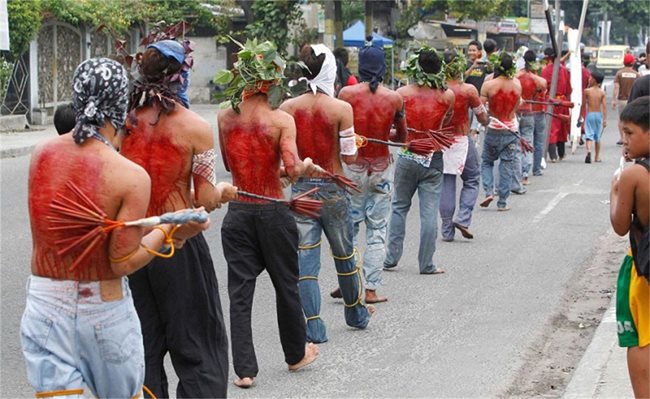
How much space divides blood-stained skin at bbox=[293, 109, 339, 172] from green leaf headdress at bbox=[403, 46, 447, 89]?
2774 mm

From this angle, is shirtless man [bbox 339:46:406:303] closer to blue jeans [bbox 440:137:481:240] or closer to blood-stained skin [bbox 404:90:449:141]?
blood-stained skin [bbox 404:90:449:141]

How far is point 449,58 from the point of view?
1252 centimetres

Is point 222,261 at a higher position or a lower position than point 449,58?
lower

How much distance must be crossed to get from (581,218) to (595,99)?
723 centimetres

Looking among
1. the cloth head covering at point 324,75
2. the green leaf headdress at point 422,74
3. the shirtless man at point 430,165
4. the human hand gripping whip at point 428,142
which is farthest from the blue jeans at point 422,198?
the cloth head covering at point 324,75

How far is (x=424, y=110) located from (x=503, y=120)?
4.38 meters

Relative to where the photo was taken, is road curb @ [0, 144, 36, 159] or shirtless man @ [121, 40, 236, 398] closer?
shirtless man @ [121, 40, 236, 398]

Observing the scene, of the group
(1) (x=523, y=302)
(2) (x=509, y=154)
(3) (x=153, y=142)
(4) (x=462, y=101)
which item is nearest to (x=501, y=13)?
(2) (x=509, y=154)

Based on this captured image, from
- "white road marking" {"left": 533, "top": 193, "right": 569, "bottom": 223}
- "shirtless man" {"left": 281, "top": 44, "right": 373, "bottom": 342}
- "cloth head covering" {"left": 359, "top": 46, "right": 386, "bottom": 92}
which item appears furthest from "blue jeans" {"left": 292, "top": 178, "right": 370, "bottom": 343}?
"white road marking" {"left": 533, "top": 193, "right": 569, "bottom": 223}

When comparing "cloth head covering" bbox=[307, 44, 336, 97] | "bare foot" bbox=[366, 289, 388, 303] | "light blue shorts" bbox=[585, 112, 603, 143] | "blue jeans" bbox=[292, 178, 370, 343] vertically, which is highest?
"cloth head covering" bbox=[307, 44, 336, 97]

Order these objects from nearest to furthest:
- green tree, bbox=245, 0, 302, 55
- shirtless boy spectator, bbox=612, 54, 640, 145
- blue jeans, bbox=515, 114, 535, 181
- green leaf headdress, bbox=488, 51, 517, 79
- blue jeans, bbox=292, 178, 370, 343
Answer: blue jeans, bbox=292, 178, 370, 343, green leaf headdress, bbox=488, 51, 517, 79, blue jeans, bbox=515, 114, 535, 181, shirtless boy spectator, bbox=612, 54, 640, 145, green tree, bbox=245, 0, 302, 55

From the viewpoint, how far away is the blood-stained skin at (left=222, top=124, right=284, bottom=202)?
696 centimetres

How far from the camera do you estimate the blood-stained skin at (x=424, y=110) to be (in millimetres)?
10648

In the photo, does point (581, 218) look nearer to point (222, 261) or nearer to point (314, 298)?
point (222, 261)
